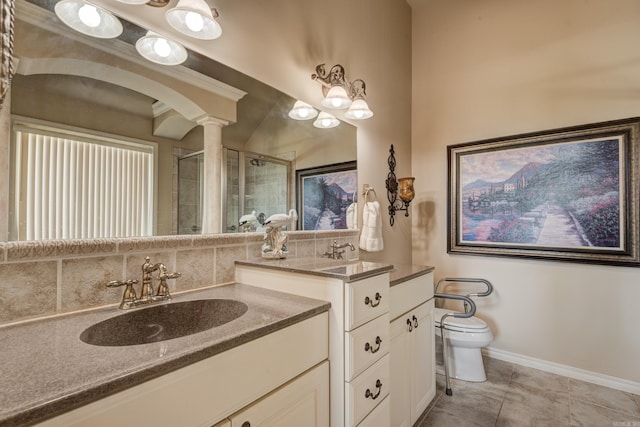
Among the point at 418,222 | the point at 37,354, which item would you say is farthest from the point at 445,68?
the point at 37,354

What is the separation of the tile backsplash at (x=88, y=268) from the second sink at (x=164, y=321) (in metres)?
0.12

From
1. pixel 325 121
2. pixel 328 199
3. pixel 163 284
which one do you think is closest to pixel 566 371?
pixel 328 199

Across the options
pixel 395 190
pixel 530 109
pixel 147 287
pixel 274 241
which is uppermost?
pixel 530 109

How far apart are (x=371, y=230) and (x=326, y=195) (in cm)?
44

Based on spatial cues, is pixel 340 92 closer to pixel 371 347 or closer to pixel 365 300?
pixel 365 300

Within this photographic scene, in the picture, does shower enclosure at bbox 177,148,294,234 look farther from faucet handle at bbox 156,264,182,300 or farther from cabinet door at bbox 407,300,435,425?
cabinet door at bbox 407,300,435,425

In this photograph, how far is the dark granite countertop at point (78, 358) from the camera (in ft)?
1.47

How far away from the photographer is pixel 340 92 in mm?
1739

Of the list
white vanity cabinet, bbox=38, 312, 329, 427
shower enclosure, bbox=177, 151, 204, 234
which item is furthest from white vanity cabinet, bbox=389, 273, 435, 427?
shower enclosure, bbox=177, 151, 204, 234

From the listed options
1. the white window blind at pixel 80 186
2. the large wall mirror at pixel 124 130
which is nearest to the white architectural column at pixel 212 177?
the large wall mirror at pixel 124 130

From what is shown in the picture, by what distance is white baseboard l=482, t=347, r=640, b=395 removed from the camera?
1898 millimetres

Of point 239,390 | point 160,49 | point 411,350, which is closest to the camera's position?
point 239,390

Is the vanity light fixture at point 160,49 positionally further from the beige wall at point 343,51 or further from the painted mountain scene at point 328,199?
the painted mountain scene at point 328,199

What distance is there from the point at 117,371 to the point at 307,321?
0.51 metres
